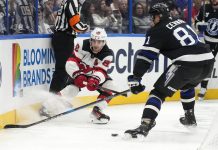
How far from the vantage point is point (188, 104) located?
5523 mm

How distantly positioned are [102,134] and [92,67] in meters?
0.86

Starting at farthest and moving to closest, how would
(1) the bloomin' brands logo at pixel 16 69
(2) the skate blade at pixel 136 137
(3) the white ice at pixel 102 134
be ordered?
(1) the bloomin' brands logo at pixel 16 69 < (2) the skate blade at pixel 136 137 < (3) the white ice at pixel 102 134

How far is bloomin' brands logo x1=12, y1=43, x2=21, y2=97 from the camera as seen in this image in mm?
5605

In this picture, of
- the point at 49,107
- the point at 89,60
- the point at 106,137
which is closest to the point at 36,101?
→ the point at 49,107

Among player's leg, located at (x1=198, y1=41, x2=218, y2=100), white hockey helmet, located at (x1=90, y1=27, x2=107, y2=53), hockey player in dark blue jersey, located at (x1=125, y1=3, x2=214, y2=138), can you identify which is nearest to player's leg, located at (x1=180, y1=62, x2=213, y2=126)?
hockey player in dark blue jersey, located at (x1=125, y1=3, x2=214, y2=138)

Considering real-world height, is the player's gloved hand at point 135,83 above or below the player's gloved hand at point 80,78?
above

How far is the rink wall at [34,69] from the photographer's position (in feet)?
18.0

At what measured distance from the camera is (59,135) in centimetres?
520

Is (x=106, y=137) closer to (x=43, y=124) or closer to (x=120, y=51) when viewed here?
(x=43, y=124)

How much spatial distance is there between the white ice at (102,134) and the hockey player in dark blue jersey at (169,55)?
0.72 feet

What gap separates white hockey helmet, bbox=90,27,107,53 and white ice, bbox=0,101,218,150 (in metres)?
0.71

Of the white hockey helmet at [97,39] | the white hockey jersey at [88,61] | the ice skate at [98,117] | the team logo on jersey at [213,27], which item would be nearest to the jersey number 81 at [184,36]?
the white hockey helmet at [97,39]

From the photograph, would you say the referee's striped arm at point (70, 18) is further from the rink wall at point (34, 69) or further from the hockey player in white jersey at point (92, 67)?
the hockey player in white jersey at point (92, 67)

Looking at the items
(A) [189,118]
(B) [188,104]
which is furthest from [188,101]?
(A) [189,118]
